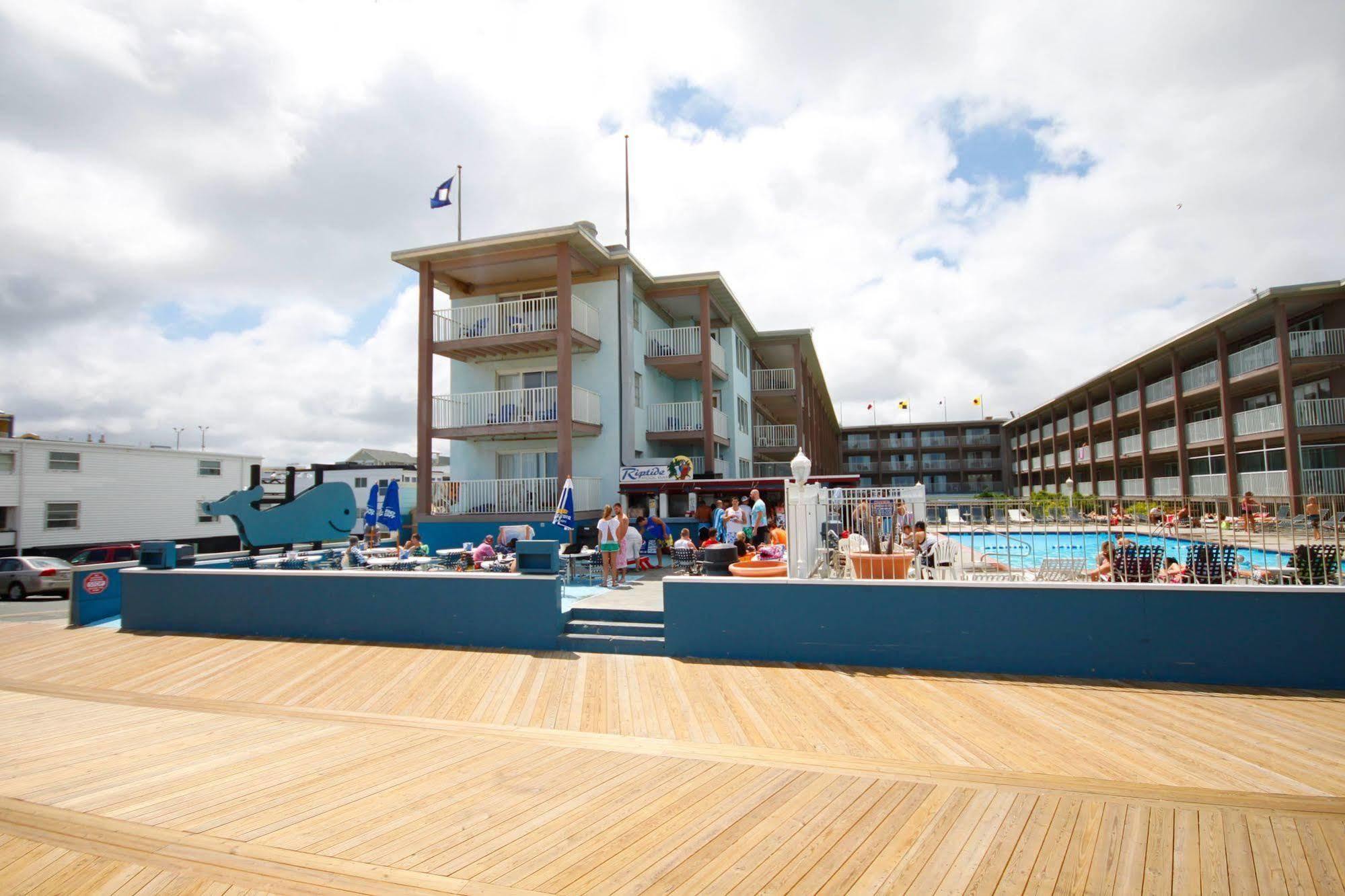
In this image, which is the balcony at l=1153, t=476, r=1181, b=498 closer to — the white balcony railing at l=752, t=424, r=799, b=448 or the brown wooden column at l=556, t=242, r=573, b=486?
the white balcony railing at l=752, t=424, r=799, b=448

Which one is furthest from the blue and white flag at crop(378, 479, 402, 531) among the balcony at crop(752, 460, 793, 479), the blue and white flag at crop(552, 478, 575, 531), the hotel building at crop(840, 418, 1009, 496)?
the hotel building at crop(840, 418, 1009, 496)

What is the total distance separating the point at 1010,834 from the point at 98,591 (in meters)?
15.0

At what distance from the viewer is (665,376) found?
2459 centimetres

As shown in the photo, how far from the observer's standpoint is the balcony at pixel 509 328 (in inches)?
A: 760

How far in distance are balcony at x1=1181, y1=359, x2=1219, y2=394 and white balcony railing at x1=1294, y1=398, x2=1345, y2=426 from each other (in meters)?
4.28

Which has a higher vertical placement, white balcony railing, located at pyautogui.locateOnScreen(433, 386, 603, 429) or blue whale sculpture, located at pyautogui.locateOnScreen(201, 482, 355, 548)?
white balcony railing, located at pyautogui.locateOnScreen(433, 386, 603, 429)

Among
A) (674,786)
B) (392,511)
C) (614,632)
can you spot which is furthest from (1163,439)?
(674,786)

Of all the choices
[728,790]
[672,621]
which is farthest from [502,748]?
[672,621]

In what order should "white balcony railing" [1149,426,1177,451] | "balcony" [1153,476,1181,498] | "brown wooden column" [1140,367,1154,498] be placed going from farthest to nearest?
"brown wooden column" [1140,367,1154,498], "white balcony railing" [1149,426,1177,451], "balcony" [1153,476,1181,498]

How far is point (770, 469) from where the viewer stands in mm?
33281

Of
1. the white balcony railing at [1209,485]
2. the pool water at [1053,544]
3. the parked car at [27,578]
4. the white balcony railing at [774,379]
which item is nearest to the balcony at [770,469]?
the white balcony railing at [774,379]

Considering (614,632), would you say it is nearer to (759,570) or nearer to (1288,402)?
(759,570)

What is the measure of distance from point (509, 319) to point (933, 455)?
193ft

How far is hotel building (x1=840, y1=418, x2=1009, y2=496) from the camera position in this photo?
68188 mm
